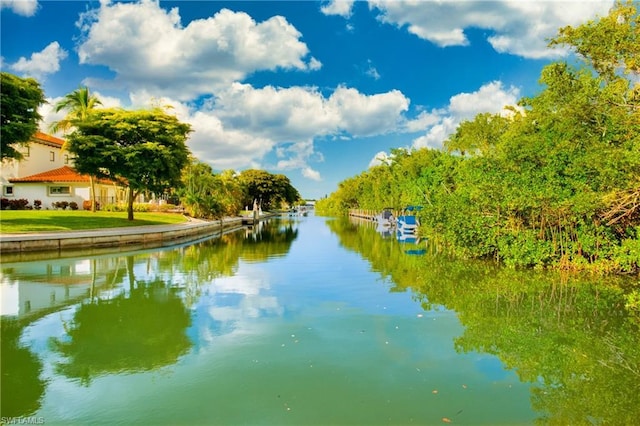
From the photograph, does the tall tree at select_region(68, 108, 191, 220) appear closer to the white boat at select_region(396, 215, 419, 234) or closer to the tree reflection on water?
the white boat at select_region(396, 215, 419, 234)

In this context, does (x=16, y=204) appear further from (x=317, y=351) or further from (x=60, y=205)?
(x=317, y=351)

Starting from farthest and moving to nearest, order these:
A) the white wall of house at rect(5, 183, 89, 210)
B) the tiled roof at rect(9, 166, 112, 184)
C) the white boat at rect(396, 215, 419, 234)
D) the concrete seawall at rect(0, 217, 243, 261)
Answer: the white wall of house at rect(5, 183, 89, 210), the tiled roof at rect(9, 166, 112, 184), the white boat at rect(396, 215, 419, 234), the concrete seawall at rect(0, 217, 243, 261)

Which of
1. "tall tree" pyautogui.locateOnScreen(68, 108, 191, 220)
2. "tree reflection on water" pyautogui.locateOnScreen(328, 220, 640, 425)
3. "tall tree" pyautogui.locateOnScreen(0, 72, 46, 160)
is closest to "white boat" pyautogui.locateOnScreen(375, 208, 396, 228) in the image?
"tall tree" pyautogui.locateOnScreen(68, 108, 191, 220)

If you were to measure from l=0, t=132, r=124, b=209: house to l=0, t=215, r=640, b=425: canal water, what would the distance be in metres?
29.1

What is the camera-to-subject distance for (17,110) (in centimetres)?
2059


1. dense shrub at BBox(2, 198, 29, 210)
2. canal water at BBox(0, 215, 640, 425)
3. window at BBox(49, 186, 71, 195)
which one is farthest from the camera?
window at BBox(49, 186, 71, 195)

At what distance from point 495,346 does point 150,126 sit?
25550mm

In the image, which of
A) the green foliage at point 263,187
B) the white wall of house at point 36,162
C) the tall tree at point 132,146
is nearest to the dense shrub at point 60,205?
the white wall of house at point 36,162

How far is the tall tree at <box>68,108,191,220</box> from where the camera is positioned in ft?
86.7

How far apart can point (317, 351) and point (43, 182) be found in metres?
39.5

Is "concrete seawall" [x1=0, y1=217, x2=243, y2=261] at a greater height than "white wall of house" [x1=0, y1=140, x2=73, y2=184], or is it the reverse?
"white wall of house" [x1=0, y1=140, x2=73, y2=184]

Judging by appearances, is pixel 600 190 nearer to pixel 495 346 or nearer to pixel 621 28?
pixel 621 28

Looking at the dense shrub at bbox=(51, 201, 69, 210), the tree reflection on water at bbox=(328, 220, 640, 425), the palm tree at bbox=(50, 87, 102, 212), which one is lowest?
the tree reflection on water at bbox=(328, 220, 640, 425)

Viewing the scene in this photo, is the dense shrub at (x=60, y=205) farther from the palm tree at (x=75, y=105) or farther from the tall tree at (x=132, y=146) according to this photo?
the tall tree at (x=132, y=146)
